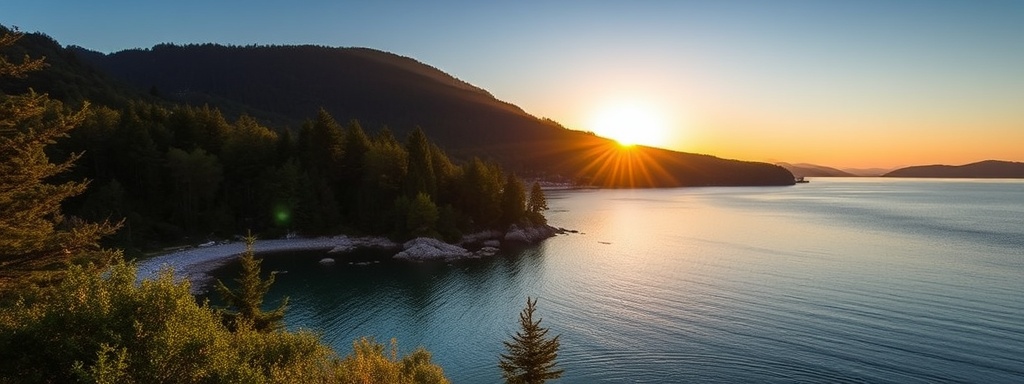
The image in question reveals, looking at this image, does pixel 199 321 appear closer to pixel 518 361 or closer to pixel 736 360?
pixel 518 361

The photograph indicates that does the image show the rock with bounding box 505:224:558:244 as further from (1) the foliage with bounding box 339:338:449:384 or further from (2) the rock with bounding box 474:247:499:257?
(1) the foliage with bounding box 339:338:449:384

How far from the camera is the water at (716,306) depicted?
41312 millimetres

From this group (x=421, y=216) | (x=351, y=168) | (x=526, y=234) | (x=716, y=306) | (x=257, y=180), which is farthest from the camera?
(x=526, y=234)

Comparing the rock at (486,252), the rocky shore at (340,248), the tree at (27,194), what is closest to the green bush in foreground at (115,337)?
the tree at (27,194)

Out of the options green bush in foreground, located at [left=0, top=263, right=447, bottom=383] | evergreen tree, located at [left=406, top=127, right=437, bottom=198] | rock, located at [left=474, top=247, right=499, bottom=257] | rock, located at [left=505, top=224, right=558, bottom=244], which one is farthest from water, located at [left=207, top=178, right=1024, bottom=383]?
green bush in foreground, located at [left=0, top=263, right=447, bottom=383]

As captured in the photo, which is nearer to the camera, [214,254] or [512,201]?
[214,254]

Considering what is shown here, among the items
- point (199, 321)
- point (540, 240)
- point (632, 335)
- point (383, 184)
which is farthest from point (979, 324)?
point (383, 184)

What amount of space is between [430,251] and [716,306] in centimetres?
4761

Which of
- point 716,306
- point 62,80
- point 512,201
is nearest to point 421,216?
point 512,201

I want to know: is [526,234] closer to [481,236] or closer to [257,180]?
[481,236]

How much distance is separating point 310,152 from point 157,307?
9072 cm

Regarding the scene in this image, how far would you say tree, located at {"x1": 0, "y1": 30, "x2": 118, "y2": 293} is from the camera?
18438 mm

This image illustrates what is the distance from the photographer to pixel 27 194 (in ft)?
64.8

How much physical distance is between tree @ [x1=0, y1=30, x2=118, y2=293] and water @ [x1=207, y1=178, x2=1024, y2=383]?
1088 inches
